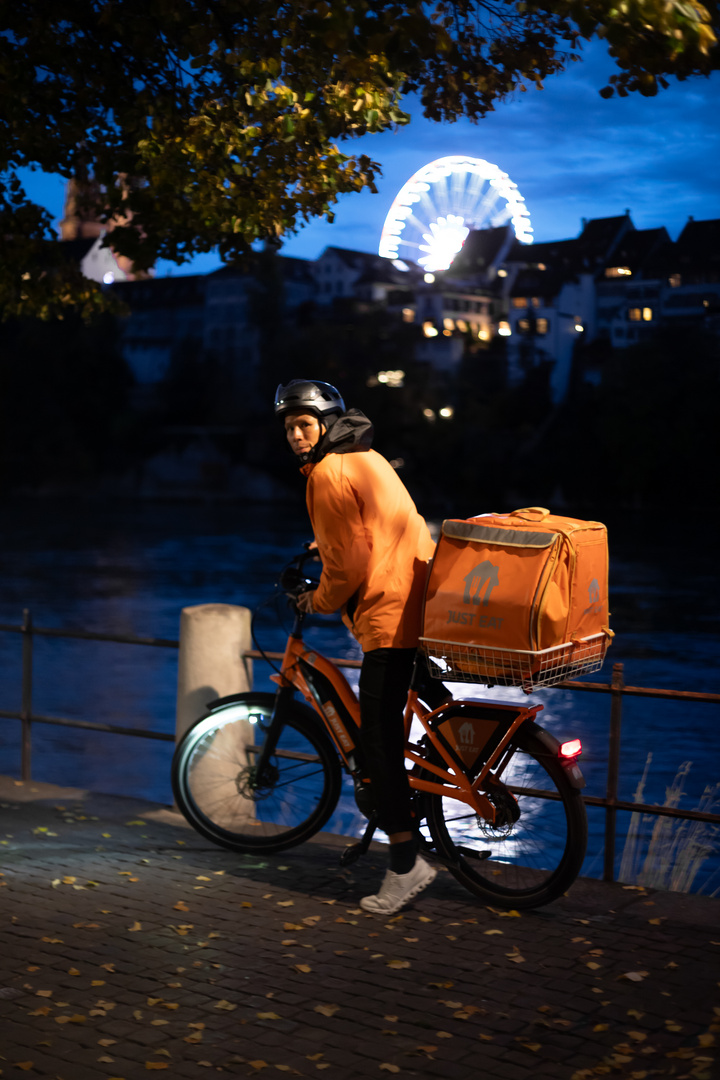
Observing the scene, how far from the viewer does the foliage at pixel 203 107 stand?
22.9ft

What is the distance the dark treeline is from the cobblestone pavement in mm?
76656

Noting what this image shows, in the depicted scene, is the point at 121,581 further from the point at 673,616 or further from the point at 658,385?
the point at 658,385

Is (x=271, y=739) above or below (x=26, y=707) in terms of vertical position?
above

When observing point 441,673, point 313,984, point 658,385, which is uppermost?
point 658,385

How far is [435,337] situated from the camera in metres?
92.4

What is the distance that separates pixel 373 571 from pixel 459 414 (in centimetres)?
8600

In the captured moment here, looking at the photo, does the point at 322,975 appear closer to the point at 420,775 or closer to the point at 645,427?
the point at 420,775

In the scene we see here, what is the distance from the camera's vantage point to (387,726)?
5039 mm

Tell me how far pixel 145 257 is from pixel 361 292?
10227 cm

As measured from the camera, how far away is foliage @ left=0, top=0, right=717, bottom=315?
698 cm

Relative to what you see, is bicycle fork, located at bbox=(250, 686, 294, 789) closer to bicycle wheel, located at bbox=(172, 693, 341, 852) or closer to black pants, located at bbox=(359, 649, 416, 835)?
bicycle wheel, located at bbox=(172, 693, 341, 852)

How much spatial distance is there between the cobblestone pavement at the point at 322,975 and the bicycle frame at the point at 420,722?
50cm

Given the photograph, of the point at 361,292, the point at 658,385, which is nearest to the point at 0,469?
the point at 361,292

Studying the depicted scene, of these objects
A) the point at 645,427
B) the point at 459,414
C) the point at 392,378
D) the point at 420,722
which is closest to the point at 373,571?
the point at 420,722
